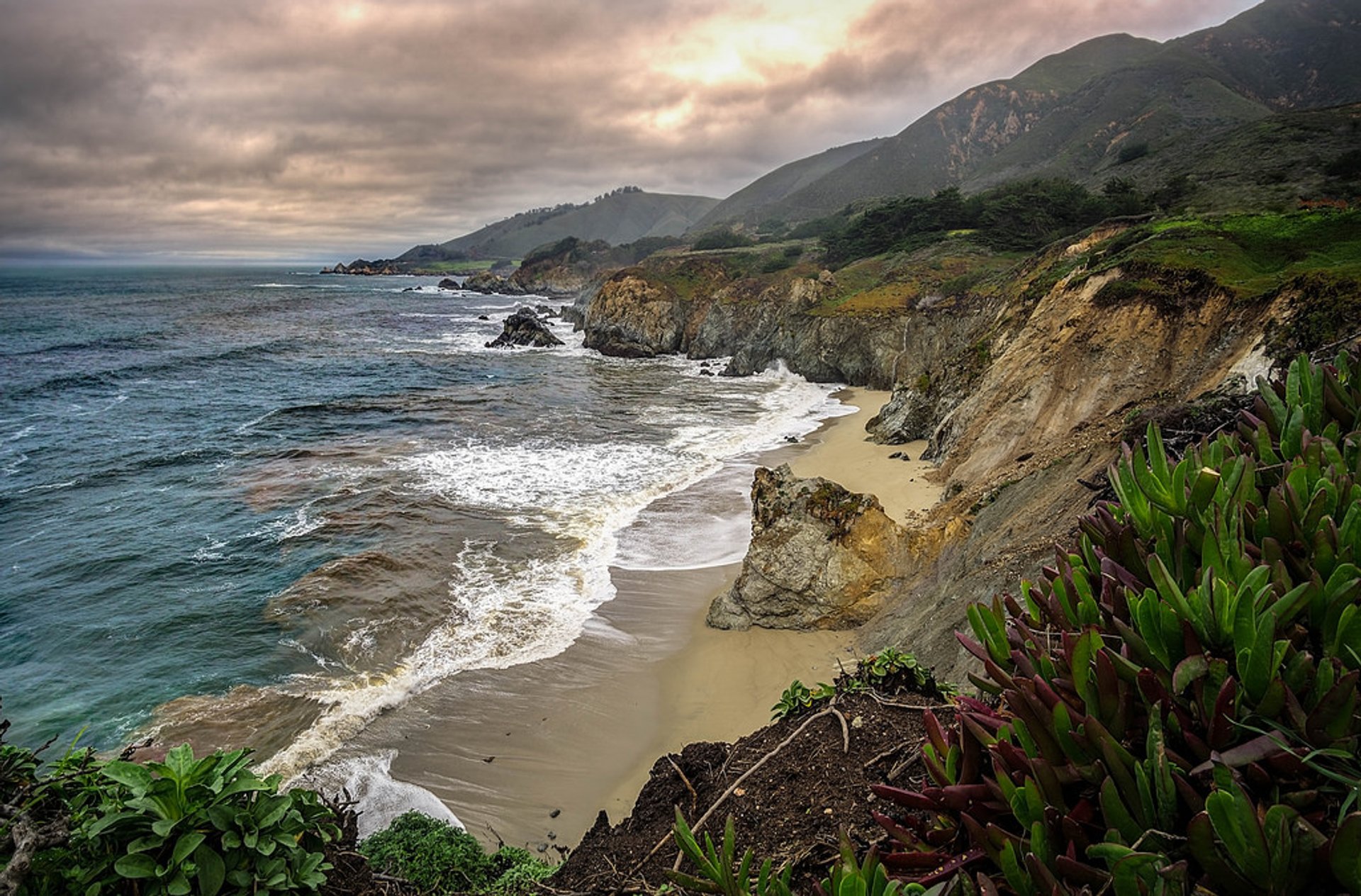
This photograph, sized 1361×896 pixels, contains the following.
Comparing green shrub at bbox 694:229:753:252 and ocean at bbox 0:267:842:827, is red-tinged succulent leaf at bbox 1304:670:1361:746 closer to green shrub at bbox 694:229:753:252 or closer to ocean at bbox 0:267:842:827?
ocean at bbox 0:267:842:827

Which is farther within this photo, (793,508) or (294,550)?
(294,550)

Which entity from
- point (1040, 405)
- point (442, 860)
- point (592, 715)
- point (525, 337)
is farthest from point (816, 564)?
point (525, 337)

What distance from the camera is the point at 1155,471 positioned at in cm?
273

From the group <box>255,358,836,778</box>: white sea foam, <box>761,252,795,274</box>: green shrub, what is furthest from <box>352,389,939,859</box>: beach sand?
<box>761,252,795,274</box>: green shrub

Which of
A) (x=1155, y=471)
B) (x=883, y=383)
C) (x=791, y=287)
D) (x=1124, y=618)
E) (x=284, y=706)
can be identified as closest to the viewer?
(x=1124, y=618)

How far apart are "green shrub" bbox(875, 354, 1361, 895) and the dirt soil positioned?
28.4 inches

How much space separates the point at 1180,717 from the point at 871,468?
1795 cm

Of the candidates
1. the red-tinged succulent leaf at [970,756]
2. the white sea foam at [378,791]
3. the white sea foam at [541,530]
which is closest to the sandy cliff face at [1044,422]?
the red-tinged succulent leaf at [970,756]

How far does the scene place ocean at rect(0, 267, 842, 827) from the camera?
34.8ft

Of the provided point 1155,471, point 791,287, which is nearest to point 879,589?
point 1155,471

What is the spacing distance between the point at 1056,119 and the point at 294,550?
6710 inches

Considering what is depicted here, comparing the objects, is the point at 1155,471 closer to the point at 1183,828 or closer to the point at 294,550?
the point at 1183,828

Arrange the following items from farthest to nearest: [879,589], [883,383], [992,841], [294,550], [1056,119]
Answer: [1056,119]
[883,383]
[294,550]
[879,589]
[992,841]

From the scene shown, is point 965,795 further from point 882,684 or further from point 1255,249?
point 1255,249
